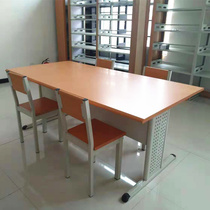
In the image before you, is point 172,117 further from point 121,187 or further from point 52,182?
point 52,182

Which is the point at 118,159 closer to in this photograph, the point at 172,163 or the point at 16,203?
the point at 172,163

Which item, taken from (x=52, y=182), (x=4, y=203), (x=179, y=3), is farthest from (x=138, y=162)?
(x=179, y=3)

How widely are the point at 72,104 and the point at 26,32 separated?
14.4 feet

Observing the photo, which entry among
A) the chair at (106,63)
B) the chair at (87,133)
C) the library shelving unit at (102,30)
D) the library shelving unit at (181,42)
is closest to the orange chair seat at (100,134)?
the chair at (87,133)

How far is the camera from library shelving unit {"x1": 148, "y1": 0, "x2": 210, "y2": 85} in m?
3.89

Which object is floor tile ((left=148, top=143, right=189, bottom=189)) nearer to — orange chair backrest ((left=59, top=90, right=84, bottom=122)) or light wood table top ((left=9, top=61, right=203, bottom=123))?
light wood table top ((left=9, top=61, right=203, bottom=123))

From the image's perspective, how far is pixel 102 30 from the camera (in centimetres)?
483

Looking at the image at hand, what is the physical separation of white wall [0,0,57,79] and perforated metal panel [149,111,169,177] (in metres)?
4.25

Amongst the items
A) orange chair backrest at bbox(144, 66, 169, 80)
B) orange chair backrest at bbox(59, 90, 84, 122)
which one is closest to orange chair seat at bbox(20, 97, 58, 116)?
orange chair backrest at bbox(59, 90, 84, 122)

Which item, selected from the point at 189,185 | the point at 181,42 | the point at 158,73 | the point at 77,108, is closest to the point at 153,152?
the point at 189,185

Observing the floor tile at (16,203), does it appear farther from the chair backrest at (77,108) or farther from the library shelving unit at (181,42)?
the library shelving unit at (181,42)

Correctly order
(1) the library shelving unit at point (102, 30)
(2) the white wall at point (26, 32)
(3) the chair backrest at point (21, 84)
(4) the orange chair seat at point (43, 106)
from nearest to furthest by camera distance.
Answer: (3) the chair backrest at point (21, 84)
(4) the orange chair seat at point (43, 106)
(1) the library shelving unit at point (102, 30)
(2) the white wall at point (26, 32)

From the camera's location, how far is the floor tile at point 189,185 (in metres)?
1.69

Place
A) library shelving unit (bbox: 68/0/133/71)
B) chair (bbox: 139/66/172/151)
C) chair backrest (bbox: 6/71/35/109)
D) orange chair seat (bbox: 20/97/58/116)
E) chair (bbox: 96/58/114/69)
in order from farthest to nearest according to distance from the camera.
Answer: library shelving unit (bbox: 68/0/133/71) → chair (bbox: 96/58/114/69) → chair (bbox: 139/66/172/151) → orange chair seat (bbox: 20/97/58/116) → chair backrest (bbox: 6/71/35/109)
